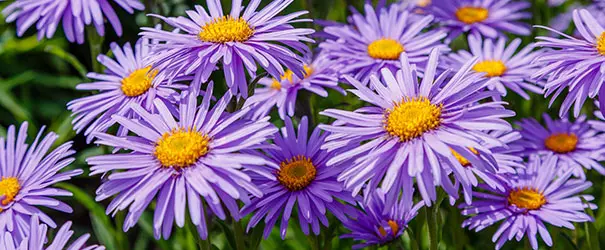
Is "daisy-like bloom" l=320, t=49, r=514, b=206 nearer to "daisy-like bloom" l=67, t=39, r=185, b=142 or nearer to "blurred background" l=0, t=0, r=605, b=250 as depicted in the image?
"blurred background" l=0, t=0, r=605, b=250

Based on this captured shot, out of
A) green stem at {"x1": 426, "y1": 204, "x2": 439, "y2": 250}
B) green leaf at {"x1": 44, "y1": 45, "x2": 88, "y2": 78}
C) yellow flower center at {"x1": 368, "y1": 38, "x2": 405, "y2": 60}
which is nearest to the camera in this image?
green stem at {"x1": 426, "y1": 204, "x2": 439, "y2": 250}

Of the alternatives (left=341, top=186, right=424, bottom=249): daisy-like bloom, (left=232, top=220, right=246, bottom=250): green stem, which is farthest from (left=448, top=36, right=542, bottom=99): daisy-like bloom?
(left=232, top=220, right=246, bottom=250): green stem

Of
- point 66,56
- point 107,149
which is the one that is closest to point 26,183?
point 107,149

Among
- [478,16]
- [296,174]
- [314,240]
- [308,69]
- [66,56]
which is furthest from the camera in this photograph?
[478,16]

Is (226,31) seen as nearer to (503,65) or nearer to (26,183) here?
(26,183)

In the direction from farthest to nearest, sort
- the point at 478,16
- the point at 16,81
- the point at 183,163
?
the point at 16,81, the point at 478,16, the point at 183,163

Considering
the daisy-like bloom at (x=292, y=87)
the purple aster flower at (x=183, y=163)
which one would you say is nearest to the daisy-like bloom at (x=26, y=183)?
the purple aster flower at (x=183, y=163)
